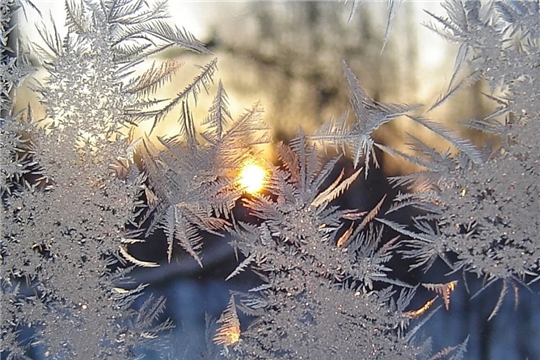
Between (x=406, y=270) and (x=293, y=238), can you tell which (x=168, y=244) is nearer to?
(x=293, y=238)

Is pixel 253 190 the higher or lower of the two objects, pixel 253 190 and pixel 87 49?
the lower

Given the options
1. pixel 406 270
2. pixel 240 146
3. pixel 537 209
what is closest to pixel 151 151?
pixel 240 146

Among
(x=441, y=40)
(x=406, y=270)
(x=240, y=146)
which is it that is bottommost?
(x=406, y=270)

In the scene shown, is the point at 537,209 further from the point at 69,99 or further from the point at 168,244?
the point at 69,99

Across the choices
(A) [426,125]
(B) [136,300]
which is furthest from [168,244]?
(A) [426,125]
